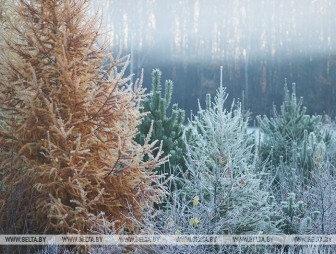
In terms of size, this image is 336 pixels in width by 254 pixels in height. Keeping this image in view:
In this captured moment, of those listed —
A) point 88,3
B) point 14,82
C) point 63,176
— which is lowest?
point 63,176

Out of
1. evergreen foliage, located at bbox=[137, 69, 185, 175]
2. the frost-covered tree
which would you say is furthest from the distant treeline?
the frost-covered tree

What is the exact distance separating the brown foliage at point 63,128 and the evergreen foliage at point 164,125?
3.01m


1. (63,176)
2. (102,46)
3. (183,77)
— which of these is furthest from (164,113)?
(183,77)

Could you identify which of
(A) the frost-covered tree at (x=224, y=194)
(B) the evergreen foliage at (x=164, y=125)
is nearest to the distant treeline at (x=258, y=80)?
(B) the evergreen foliage at (x=164, y=125)

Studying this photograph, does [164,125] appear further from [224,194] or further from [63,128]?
[63,128]

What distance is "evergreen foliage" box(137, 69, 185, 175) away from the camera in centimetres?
1062

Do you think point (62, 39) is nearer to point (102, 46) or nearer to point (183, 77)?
point (102, 46)

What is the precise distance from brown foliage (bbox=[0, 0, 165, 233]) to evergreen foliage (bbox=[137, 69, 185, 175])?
9.86 feet

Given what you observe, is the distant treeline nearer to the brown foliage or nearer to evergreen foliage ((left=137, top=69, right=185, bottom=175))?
evergreen foliage ((left=137, top=69, right=185, bottom=175))

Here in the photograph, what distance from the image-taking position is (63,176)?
699 cm

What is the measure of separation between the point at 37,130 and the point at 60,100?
21.4 inches

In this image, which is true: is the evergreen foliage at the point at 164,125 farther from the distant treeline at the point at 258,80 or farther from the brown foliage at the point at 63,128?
the distant treeline at the point at 258,80

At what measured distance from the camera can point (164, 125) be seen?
10805mm

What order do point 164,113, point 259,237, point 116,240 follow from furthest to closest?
point 164,113 < point 259,237 < point 116,240
